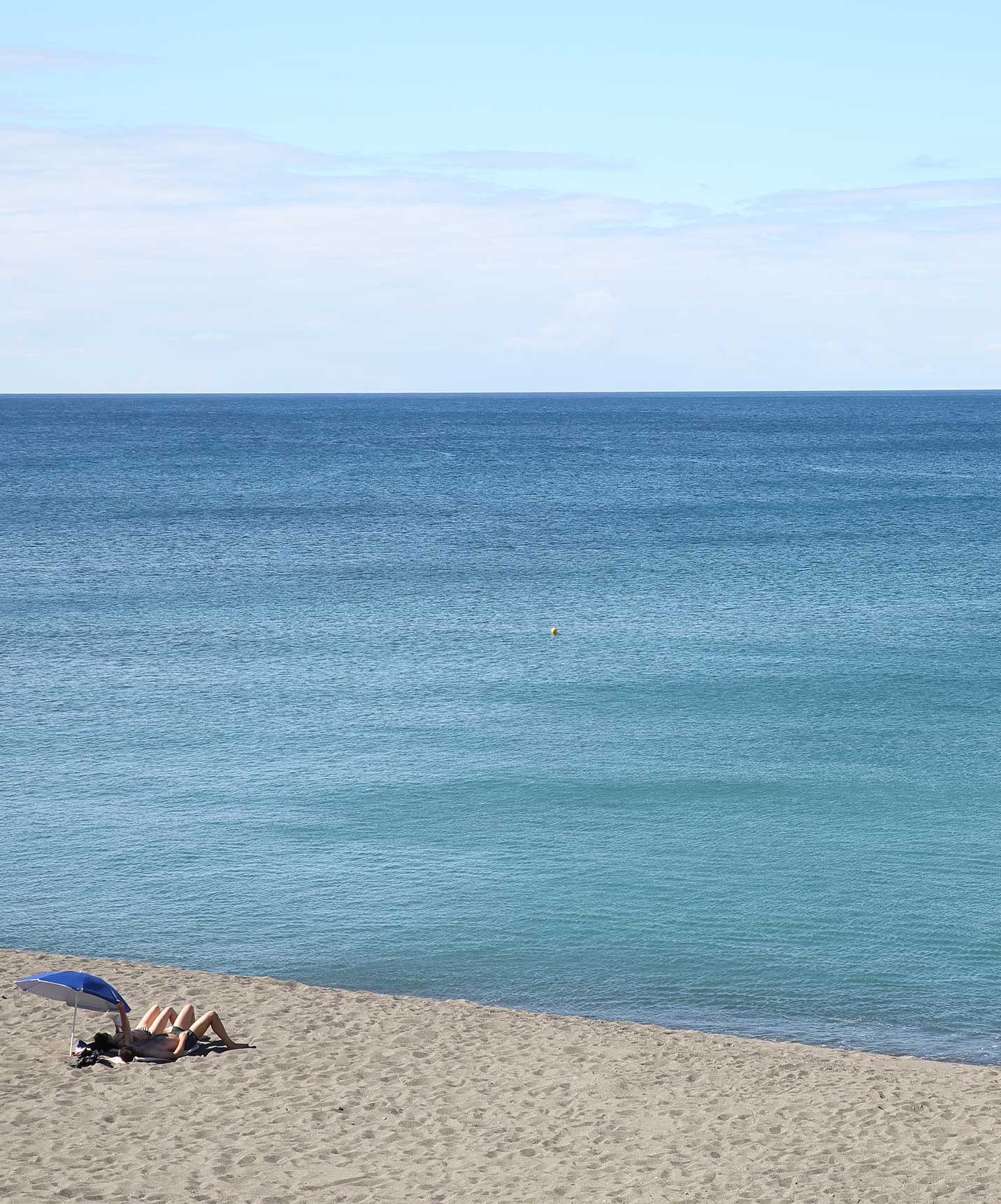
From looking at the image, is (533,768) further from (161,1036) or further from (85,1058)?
(85,1058)

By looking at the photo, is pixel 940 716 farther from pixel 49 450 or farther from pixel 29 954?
pixel 49 450

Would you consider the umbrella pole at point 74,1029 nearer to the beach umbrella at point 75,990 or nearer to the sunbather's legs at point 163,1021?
the beach umbrella at point 75,990

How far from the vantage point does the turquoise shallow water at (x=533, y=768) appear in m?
20.9

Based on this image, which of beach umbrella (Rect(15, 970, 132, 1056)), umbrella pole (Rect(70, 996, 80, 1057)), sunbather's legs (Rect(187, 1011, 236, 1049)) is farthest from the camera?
sunbather's legs (Rect(187, 1011, 236, 1049))

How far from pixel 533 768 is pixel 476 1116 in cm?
1575

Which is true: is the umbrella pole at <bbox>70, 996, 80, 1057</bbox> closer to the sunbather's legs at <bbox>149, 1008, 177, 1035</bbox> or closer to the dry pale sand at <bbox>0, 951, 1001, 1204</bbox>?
the dry pale sand at <bbox>0, 951, 1001, 1204</bbox>

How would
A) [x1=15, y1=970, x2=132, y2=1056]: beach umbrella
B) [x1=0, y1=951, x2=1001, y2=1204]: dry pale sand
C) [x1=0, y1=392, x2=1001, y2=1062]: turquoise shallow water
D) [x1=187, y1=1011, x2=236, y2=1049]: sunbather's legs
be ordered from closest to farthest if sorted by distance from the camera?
[x1=0, y1=951, x2=1001, y2=1204]: dry pale sand → [x1=15, y1=970, x2=132, y2=1056]: beach umbrella → [x1=187, y1=1011, x2=236, y2=1049]: sunbather's legs → [x1=0, y1=392, x2=1001, y2=1062]: turquoise shallow water

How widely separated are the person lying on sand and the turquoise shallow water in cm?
447

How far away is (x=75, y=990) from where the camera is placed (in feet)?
48.9

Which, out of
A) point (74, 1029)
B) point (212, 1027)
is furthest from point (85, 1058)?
point (212, 1027)

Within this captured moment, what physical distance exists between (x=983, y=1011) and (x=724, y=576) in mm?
35662

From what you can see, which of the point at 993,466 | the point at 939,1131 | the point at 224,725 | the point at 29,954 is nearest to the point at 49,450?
the point at 993,466

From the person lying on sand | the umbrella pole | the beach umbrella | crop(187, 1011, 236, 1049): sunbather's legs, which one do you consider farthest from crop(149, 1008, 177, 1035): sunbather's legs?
the umbrella pole

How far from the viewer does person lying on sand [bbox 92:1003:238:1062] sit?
598 inches
